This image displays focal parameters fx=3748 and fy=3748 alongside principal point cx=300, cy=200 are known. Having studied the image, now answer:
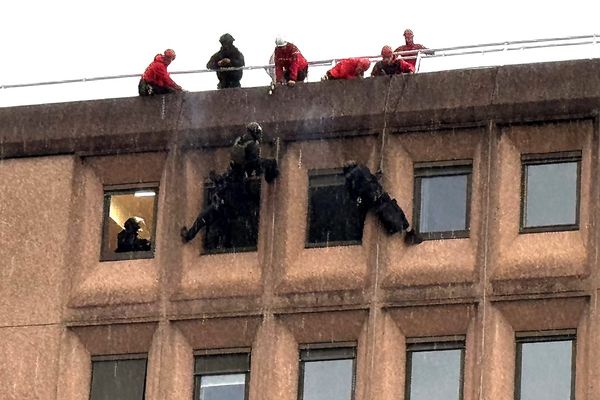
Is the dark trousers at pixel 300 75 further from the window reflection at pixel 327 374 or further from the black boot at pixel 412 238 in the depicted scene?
the window reflection at pixel 327 374

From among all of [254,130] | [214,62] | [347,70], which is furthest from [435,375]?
[214,62]

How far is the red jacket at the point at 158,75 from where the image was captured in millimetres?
64375

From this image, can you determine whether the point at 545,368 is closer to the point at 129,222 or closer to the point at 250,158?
the point at 250,158

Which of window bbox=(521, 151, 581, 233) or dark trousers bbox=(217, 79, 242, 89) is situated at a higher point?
dark trousers bbox=(217, 79, 242, 89)

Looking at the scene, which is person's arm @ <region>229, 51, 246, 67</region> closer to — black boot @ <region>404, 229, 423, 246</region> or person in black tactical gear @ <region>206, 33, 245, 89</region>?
person in black tactical gear @ <region>206, 33, 245, 89</region>

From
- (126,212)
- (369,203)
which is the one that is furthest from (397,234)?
(126,212)

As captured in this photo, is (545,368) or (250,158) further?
(250,158)

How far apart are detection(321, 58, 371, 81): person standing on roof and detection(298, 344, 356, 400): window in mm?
4761

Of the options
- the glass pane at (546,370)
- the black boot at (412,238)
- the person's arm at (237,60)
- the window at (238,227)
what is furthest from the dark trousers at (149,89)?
the glass pane at (546,370)

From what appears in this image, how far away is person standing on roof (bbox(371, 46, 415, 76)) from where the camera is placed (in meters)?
63.1

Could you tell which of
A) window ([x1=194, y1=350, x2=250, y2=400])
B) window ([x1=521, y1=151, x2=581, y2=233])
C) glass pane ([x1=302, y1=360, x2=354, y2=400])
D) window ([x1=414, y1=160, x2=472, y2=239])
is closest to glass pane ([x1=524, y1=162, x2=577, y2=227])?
window ([x1=521, y1=151, x2=581, y2=233])

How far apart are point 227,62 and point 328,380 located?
635cm

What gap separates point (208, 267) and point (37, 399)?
3.63 meters

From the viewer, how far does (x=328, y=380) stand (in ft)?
202
